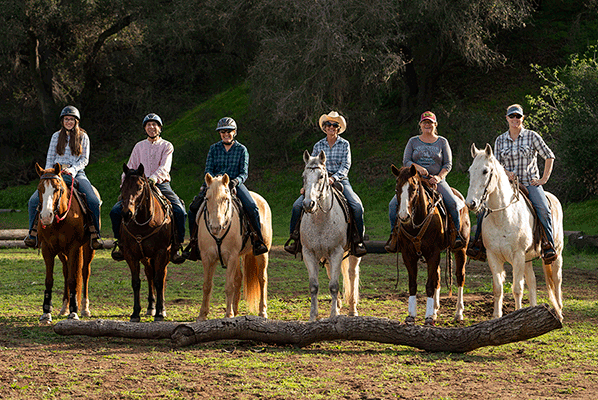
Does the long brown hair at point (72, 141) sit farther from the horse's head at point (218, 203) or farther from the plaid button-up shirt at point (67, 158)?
the horse's head at point (218, 203)

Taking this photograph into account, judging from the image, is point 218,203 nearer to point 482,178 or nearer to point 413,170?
point 413,170

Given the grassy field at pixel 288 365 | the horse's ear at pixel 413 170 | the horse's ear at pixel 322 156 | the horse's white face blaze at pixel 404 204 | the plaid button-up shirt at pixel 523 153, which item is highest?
the plaid button-up shirt at pixel 523 153

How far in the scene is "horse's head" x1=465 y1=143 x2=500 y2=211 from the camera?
8.23m

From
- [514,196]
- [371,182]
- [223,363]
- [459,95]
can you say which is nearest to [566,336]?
[514,196]

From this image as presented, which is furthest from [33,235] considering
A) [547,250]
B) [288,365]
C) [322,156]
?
[547,250]

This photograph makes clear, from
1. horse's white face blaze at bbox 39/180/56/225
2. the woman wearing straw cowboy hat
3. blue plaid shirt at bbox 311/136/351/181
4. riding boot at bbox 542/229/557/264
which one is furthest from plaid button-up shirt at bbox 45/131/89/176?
riding boot at bbox 542/229/557/264

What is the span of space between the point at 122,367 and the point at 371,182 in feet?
62.3

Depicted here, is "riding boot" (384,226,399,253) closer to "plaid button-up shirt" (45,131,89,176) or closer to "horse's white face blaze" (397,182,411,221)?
"horse's white face blaze" (397,182,411,221)

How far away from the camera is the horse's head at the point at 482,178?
324 inches

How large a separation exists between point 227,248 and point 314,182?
1.55 m

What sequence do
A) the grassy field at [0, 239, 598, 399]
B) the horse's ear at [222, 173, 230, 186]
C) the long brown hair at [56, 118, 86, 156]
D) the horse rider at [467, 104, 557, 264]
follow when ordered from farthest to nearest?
the long brown hair at [56, 118, 86, 156]
the horse rider at [467, 104, 557, 264]
the horse's ear at [222, 173, 230, 186]
the grassy field at [0, 239, 598, 399]

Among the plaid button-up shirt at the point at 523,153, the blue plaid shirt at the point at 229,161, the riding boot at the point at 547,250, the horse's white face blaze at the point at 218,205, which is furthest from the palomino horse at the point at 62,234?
the riding boot at the point at 547,250

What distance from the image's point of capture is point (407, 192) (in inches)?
321

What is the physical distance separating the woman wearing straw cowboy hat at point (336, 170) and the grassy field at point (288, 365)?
4.07 feet
